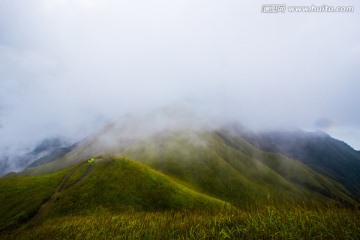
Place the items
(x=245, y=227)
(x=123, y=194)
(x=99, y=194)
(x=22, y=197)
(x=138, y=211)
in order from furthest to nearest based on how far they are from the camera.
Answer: (x=22, y=197) → (x=123, y=194) → (x=99, y=194) → (x=138, y=211) → (x=245, y=227)

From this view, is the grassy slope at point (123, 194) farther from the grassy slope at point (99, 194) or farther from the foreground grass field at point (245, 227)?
the foreground grass field at point (245, 227)

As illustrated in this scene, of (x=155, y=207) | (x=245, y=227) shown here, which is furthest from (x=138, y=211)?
(x=245, y=227)

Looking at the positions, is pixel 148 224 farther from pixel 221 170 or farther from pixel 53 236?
pixel 221 170

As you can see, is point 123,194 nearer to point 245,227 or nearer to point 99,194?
point 99,194

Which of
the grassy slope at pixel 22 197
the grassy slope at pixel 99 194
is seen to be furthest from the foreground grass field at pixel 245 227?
the grassy slope at pixel 22 197

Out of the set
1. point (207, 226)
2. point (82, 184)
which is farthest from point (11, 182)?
point (207, 226)

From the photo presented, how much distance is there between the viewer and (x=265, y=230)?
8359mm

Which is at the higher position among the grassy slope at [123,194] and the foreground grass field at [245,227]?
the foreground grass field at [245,227]

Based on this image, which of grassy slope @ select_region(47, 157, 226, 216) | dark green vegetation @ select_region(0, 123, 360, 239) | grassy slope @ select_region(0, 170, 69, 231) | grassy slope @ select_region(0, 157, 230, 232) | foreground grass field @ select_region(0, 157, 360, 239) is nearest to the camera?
foreground grass field @ select_region(0, 157, 360, 239)

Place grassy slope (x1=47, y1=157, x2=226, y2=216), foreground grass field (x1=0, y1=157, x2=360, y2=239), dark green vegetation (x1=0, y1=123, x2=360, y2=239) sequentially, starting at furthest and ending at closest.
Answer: grassy slope (x1=47, y1=157, x2=226, y2=216) < dark green vegetation (x1=0, y1=123, x2=360, y2=239) < foreground grass field (x1=0, y1=157, x2=360, y2=239)

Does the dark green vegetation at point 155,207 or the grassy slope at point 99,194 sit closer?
the dark green vegetation at point 155,207

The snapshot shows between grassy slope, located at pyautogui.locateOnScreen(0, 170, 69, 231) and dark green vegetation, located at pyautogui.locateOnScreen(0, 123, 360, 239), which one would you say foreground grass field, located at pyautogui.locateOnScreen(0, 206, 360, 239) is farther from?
grassy slope, located at pyautogui.locateOnScreen(0, 170, 69, 231)

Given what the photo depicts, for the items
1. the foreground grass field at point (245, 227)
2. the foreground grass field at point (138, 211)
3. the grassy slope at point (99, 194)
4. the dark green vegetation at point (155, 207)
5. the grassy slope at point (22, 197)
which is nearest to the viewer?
the foreground grass field at point (245, 227)

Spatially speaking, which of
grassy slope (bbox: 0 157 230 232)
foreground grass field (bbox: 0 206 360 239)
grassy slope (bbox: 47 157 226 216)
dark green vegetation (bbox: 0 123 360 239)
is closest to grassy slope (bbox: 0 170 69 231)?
grassy slope (bbox: 0 157 230 232)
